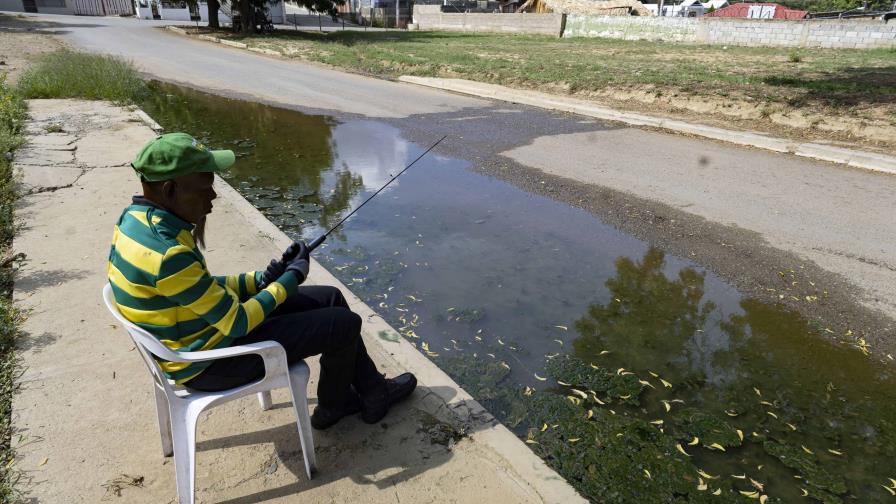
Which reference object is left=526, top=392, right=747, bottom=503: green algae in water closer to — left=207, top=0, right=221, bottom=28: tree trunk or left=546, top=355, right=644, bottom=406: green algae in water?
left=546, top=355, right=644, bottom=406: green algae in water

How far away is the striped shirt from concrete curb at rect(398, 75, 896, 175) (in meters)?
8.66

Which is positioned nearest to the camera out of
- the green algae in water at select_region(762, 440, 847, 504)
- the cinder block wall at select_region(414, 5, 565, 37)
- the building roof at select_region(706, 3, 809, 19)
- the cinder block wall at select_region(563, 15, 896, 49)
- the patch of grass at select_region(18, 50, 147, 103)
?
the green algae in water at select_region(762, 440, 847, 504)

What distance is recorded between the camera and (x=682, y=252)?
5.18 metres

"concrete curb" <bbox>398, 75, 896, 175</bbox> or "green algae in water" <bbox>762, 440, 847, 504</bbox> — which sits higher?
"concrete curb" <bbox>398, 75, 896, 175</bbox>

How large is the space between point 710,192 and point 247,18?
Answer: 29.2 meters

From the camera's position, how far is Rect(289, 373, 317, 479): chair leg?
242cm

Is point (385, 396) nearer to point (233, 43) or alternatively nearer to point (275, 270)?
point (275, 270)

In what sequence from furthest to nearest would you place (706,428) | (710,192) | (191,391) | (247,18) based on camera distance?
(247,18) < (710,192) < (706,428) < (191,391)

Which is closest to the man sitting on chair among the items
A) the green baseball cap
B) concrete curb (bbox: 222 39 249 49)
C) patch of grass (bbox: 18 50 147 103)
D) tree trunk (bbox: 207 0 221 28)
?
the green baseball cap

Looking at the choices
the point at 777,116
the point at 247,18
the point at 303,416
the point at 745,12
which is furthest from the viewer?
the point at 745,12

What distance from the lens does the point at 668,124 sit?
10.2 m

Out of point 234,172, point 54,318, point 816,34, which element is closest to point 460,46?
point 816,34

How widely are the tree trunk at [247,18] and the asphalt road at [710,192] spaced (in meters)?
19.1

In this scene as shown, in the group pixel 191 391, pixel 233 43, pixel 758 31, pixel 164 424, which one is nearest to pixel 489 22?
pixel 758 31
